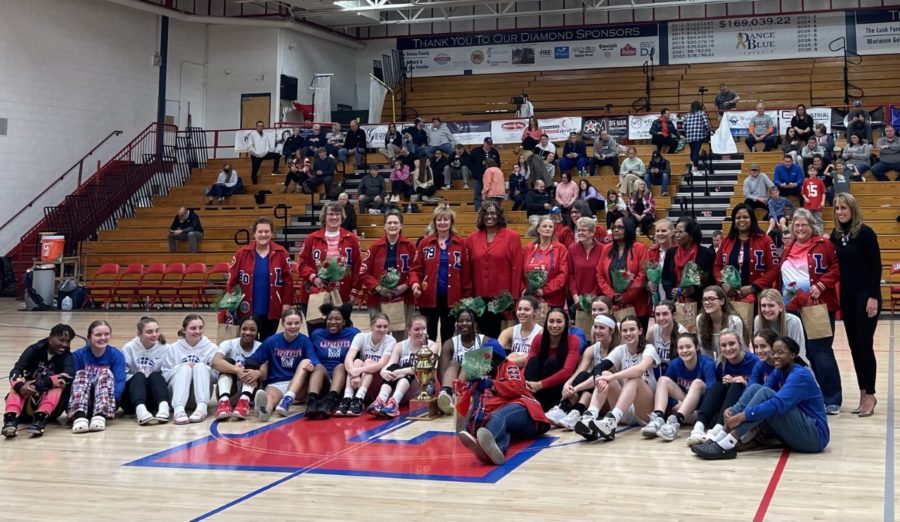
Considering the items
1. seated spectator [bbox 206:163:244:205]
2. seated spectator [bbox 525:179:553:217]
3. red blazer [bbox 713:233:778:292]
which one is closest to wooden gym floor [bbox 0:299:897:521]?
red blazer [bbox 713:233:778:292]

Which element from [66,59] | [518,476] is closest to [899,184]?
[518,476]

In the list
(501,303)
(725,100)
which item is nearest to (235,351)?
(501,303)

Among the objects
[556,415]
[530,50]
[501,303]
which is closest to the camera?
[556,415]

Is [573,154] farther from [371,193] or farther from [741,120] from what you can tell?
[371,193]

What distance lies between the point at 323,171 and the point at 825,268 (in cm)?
1468

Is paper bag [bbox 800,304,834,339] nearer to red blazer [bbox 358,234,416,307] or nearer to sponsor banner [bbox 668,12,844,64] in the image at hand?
red blazer [bbox 358,234,416,307]

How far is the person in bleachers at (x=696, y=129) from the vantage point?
18438mm

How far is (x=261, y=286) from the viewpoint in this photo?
315 inches

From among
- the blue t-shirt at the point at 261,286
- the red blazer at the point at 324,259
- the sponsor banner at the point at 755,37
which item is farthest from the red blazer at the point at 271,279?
the sponsor banner at the point at 755,37

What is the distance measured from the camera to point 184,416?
7168 millimetres

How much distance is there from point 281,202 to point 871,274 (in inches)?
616

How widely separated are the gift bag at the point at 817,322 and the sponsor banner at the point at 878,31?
771 inches

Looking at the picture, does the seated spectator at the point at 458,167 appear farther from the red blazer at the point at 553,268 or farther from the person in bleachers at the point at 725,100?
the red blazer at the point at 553,268

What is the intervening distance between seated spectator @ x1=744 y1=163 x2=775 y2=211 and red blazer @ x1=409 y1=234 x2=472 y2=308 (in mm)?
9924
